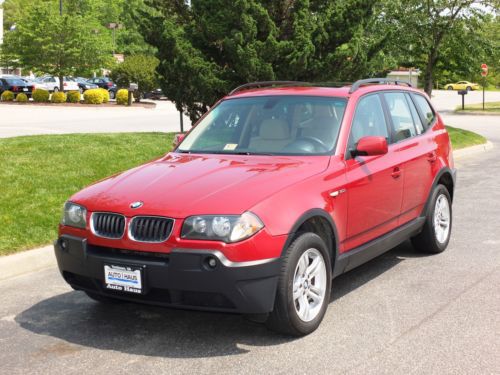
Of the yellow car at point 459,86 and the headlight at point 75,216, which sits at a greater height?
the headlight at point 75,216

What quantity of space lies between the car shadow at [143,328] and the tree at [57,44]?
37962 millimetres

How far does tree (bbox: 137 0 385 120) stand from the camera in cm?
1346

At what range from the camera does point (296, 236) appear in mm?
4598

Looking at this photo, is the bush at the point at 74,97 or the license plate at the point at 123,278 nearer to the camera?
the license plate at the point at 123,278

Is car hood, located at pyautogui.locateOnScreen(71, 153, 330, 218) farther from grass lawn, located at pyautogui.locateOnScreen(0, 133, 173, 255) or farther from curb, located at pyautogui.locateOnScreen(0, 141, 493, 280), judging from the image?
grass lawn, located at pyautogui.locateOnScreen(0, 133, 173, 255)

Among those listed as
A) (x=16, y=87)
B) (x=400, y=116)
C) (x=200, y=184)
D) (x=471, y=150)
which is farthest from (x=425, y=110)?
(x=16, y=87)

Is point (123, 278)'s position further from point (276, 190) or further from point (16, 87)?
point (16, 87)

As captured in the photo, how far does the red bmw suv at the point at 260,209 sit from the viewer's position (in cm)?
427

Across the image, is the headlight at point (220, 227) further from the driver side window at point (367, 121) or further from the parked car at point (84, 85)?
the parked car at point (84, 85)

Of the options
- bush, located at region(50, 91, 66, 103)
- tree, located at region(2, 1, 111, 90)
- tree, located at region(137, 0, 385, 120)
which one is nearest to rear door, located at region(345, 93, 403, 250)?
tree, located at region(137, 0, 385, 120)

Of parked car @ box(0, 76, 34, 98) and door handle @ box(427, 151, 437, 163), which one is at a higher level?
parked car @ box(0, 76, 34, 98)

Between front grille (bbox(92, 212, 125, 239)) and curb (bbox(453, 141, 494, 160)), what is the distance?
13.2m

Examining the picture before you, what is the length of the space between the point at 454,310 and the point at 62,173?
642 cm

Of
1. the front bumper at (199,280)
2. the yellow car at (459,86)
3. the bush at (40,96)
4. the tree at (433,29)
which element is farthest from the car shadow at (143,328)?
the yellow car at (459,86)
